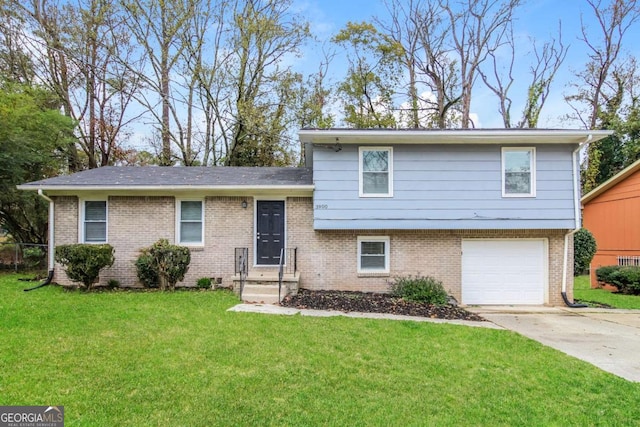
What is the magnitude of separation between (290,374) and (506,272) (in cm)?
825

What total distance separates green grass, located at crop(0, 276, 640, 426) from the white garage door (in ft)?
13.5

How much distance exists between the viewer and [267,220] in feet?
34.4

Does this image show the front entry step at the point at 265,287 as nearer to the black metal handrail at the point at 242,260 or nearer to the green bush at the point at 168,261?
the black metal handrail at the point at 242,260

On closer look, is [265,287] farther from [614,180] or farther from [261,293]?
[614,180]

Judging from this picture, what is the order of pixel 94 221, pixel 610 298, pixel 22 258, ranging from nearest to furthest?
1. pixel 94 221
2. pixel 610 298
3. pixel 22 258

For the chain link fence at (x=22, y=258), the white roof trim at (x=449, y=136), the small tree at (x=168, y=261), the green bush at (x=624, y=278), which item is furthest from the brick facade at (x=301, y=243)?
the chain link fence at (x=22, y=258)

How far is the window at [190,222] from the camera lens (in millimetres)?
10469

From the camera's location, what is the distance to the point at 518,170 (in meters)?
10.1

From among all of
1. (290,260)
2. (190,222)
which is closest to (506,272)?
(290,260)

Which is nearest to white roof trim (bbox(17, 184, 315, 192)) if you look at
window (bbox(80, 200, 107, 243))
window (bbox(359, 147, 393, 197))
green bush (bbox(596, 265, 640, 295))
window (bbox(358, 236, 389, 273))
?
window (bbox(80, 200, 107, 243))

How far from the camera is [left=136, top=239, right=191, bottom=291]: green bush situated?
9.56m

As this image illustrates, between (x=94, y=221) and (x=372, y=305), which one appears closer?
(x=372, y=305)

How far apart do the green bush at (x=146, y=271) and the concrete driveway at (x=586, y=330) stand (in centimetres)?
820

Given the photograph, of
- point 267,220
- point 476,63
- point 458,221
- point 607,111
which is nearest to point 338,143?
point 267,220
